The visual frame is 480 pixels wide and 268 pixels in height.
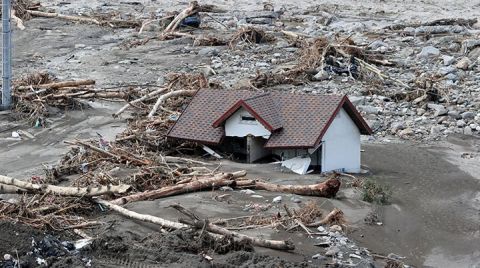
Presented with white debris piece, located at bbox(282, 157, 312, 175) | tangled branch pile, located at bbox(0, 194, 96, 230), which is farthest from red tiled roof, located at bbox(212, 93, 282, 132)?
tangled branch pile, located at bbox(0, 194, 96, 230)

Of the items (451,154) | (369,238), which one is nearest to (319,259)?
(369,238)

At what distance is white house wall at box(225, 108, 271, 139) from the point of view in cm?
1541

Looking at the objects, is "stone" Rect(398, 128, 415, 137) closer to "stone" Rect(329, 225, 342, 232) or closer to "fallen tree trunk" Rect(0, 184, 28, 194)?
"stone" Rect(329, 225, 342, 232)

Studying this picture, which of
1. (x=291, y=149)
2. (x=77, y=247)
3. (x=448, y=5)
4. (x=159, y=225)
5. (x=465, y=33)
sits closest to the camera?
(x=77, y=247)

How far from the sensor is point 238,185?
14.0 m

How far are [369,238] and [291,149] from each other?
2.98 metres

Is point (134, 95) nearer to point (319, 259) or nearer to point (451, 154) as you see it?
point (451, 154)

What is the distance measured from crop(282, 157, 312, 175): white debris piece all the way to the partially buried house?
0.26 ft

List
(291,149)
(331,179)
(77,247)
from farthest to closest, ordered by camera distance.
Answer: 1. (291,149)
2. (331,179)
3. (77,247)

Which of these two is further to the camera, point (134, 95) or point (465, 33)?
point (465, 33)

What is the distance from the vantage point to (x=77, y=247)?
1124 cm

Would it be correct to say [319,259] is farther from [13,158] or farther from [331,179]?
[13,158]

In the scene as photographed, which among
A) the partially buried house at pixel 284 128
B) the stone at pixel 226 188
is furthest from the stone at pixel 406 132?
the stone at pixel 226 188

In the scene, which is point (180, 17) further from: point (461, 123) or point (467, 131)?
point (467, 131)
